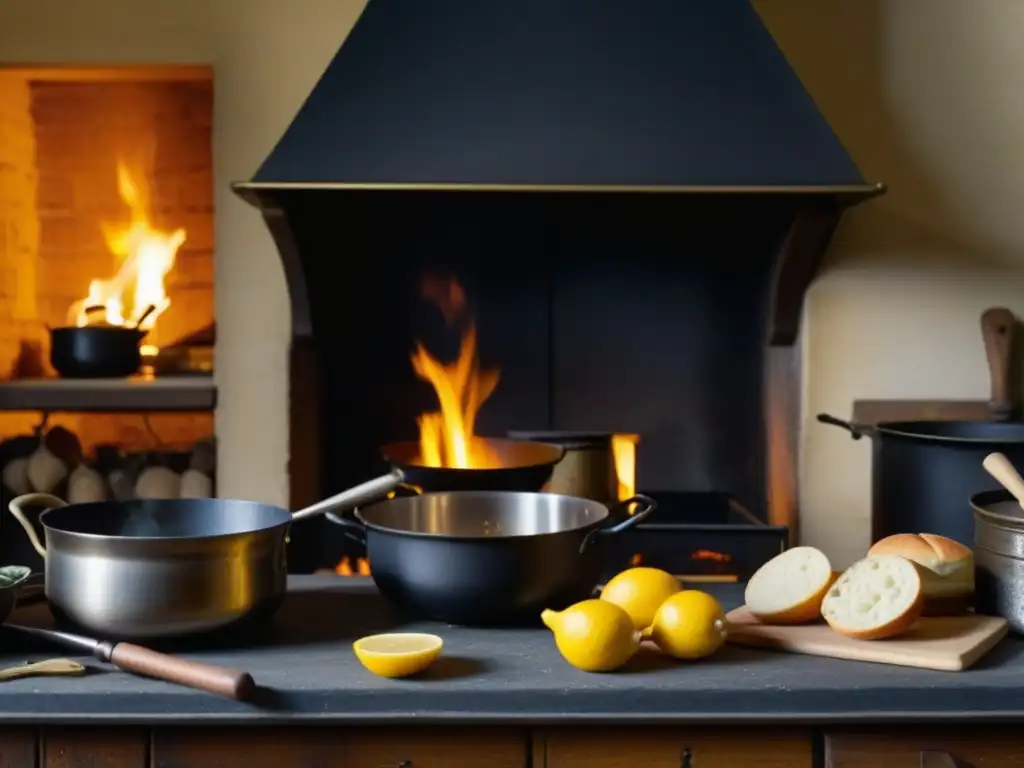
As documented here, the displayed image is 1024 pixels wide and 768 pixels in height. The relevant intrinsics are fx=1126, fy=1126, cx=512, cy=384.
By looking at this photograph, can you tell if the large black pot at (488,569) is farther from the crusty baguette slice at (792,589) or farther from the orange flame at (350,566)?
the orange flame at (350,566)

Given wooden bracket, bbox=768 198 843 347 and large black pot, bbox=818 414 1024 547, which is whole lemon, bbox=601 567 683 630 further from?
wooden bracket, bbox=768 198 843 347

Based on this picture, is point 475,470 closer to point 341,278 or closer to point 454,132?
point 454,132

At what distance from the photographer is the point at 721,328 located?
108 inches

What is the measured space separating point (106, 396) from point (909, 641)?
6.12ft

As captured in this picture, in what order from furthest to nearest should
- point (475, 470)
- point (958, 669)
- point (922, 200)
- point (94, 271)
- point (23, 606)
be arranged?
point (94, 271), point (922, 200), point (475, 470), point (23, 606), point (958, 669)

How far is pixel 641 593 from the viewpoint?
133 centimetres

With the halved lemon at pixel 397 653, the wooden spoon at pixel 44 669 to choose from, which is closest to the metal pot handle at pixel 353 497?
the halved lemon at pixel 397 653

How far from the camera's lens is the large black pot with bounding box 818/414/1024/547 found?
1.85 m

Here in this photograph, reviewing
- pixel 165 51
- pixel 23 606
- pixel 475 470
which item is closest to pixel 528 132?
pixel 475 470

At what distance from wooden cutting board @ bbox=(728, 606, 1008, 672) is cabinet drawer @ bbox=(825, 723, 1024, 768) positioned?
0.07 meters

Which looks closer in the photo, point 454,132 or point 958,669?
point 958,669

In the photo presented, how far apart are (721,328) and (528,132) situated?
830 mm

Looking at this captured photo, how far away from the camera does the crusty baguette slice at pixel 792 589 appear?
1.31 metres

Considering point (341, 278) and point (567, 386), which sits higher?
point (341, 278)
